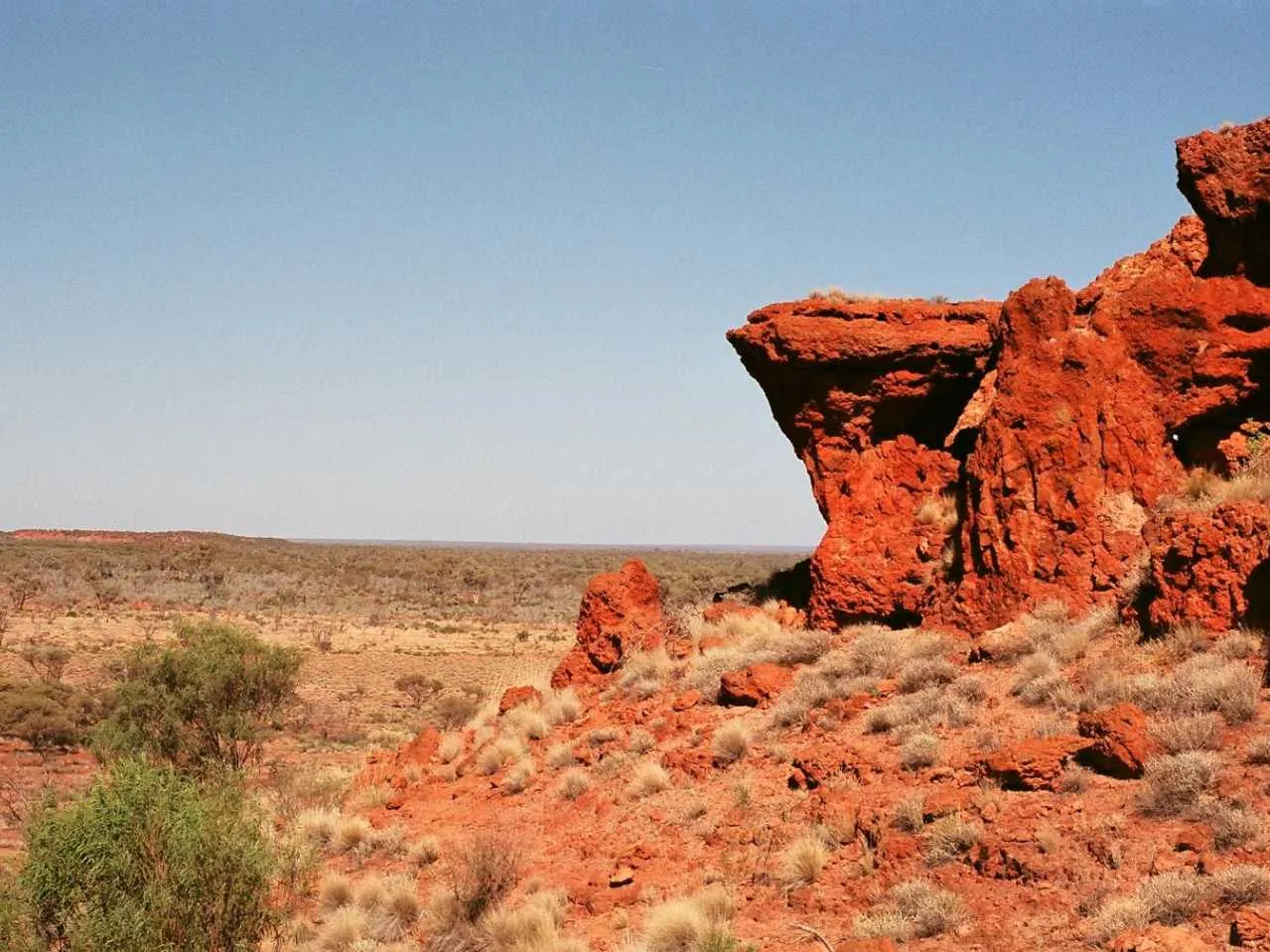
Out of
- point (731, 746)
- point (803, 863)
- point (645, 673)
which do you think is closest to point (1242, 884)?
point (803, 863)

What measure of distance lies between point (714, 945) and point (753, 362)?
10.1 metres

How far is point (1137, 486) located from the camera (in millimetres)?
11672

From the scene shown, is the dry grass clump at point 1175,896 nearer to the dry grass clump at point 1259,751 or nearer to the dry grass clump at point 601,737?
the dry grass clump at point 1259,751

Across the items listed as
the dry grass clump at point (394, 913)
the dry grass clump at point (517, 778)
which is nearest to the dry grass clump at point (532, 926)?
the dry grass clump at point (394, 913)

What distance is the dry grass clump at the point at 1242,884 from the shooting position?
604 centimetres

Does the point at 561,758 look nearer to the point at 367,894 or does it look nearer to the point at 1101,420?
the point at 367,894

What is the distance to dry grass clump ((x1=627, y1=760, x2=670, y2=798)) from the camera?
11.0 meters

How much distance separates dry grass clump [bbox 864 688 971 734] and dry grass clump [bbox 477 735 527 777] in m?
5.05

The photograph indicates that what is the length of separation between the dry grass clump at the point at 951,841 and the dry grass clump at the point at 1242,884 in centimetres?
180

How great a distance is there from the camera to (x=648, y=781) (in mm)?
11016

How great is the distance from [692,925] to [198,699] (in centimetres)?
1303

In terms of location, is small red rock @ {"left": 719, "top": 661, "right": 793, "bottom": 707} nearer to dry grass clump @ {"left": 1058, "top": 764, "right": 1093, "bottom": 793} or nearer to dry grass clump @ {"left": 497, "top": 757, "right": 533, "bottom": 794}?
dry grass clump @ {"left": 497, "top": 757, "right": 533, "bottom": 794}

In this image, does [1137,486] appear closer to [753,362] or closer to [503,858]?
[753,362]

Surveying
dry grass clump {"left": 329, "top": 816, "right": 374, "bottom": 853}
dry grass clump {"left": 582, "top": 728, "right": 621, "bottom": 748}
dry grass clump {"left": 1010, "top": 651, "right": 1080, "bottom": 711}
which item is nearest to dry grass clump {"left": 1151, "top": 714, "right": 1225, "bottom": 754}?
dry grass clump {"left": 1010, "top": 651, "right": 1080, "bottom": 711}
